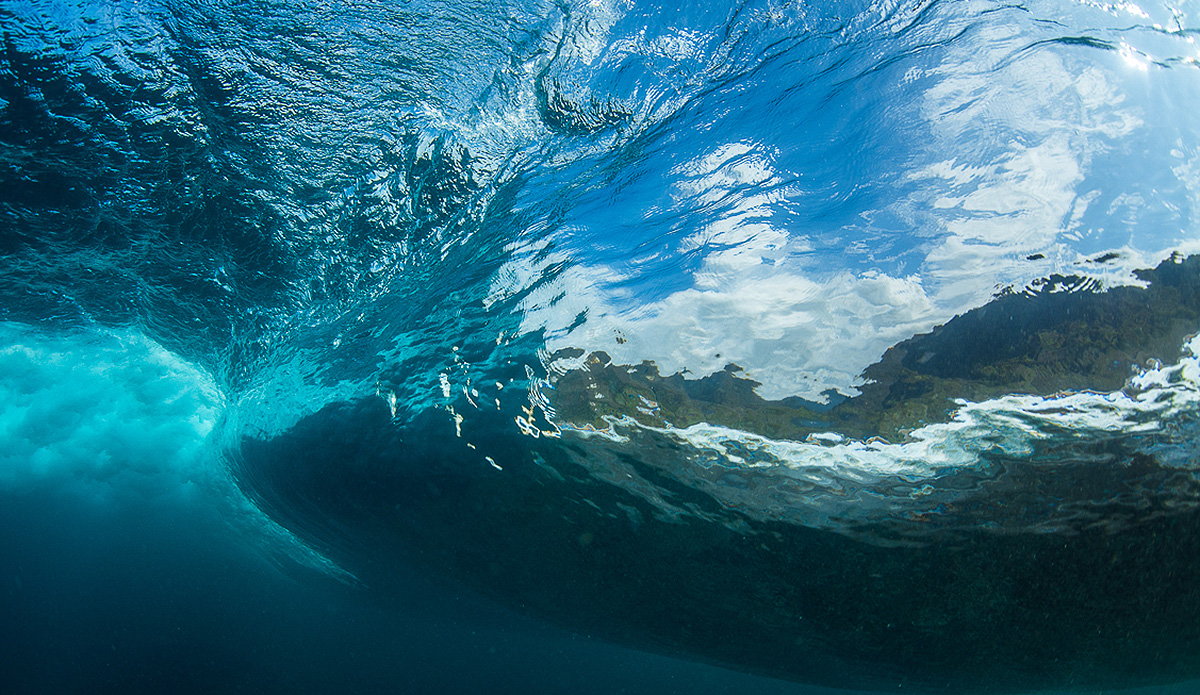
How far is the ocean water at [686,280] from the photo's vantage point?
546 cm

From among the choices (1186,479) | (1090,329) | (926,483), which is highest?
(1090,329)

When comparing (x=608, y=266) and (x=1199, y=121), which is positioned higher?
(x=1199, y=121)

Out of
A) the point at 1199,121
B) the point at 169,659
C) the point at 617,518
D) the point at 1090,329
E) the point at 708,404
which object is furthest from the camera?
the point at 169,659

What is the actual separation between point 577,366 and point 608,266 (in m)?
2.35

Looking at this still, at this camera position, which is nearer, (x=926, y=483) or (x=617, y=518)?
(x=926, y=483)

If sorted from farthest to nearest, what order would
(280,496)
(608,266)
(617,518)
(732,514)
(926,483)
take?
1. (280,496)
2. (617,518)
3. (732,514)
4. (926,483)
5. (608,266)

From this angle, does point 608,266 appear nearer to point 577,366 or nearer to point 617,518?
point 577,366

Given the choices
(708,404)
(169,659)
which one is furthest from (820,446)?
(169,659)

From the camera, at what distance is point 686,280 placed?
7578mm

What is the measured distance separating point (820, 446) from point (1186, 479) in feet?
21.5

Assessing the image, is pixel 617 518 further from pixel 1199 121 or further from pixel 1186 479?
pixel 1199 121

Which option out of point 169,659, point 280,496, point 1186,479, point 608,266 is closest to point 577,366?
point 608,266

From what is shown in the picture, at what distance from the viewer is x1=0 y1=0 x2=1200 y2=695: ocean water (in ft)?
17.9

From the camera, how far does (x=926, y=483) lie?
10.0 meters
